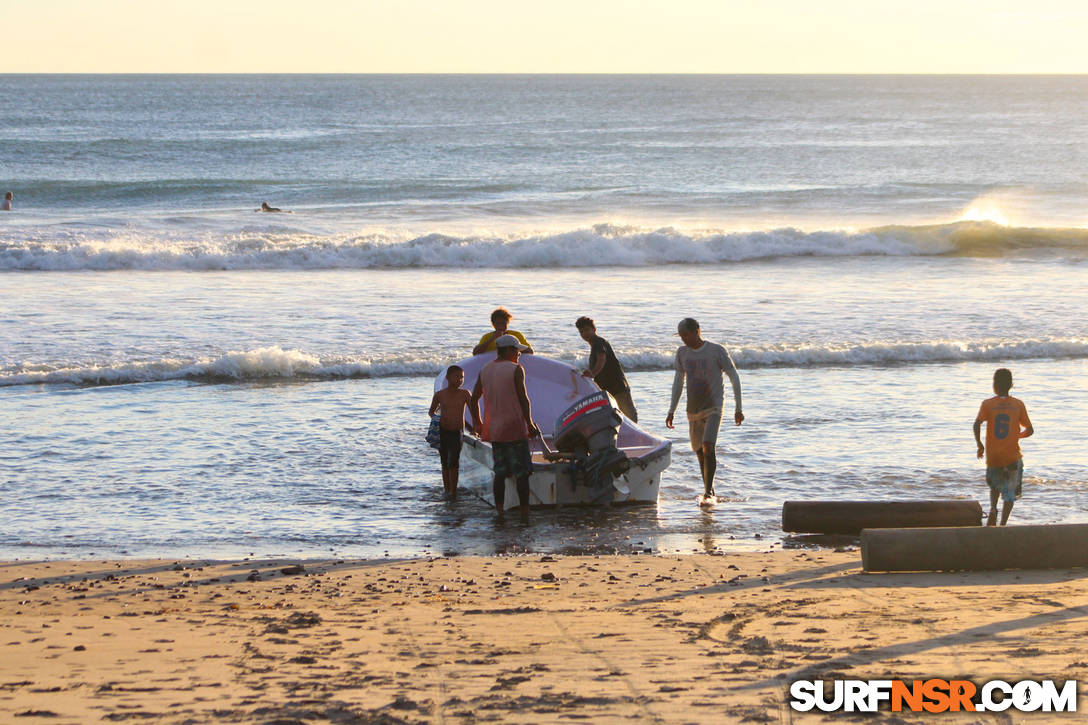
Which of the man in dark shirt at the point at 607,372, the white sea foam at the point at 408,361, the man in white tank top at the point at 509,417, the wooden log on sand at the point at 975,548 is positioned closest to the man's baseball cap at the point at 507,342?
the man in white tank top at the point at 509,417

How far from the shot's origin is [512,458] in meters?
9.88

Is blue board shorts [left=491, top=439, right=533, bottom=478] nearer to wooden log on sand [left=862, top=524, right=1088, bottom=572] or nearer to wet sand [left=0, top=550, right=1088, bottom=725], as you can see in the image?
wet sand [left=0, top=550, right=1088, bottom=725]

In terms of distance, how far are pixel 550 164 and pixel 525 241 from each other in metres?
24.6

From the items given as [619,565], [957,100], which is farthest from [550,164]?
[957,100]

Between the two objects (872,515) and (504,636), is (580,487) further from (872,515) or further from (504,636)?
(504,636)

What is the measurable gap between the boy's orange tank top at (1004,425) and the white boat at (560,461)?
2698 mm

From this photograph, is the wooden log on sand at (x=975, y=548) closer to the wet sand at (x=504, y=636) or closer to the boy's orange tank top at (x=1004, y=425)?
the wet sand at (x=504, y=636)

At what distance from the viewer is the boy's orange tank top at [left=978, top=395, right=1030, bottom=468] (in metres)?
8.75

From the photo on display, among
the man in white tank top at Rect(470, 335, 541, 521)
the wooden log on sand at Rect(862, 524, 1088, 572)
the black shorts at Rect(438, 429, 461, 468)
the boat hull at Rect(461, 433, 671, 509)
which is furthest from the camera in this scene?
the black shorts at Rect(438, 429, 461, 468)

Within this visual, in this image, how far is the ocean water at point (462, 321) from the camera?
34.0 feet

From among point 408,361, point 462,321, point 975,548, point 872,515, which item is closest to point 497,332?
point 872,515

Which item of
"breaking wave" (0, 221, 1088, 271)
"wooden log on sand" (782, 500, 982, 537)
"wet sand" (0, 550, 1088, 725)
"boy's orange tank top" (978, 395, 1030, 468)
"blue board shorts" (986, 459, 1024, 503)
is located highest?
"breaking wave" (0, 221, 1088, 271)

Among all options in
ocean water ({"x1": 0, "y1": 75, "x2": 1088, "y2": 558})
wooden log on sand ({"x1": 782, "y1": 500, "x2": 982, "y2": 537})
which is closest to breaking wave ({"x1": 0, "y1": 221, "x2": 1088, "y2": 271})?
ocean water ({"x1": 0, "y1": 75, "x2": 1088, "y2": 558})

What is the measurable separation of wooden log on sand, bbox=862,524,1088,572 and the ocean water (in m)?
1.50
